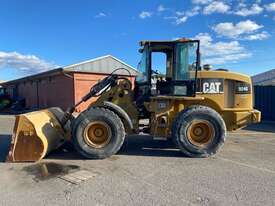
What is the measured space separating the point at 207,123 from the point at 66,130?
3.53m

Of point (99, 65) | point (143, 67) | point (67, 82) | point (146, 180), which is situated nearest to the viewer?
point (146, 180)

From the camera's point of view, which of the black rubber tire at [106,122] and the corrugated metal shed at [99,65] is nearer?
the black rubber tire at [106,122]

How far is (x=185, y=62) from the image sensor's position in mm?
7688

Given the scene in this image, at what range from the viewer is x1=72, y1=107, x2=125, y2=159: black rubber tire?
7207 millimetres

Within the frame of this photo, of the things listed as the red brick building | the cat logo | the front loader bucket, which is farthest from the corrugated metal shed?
the front loader bucket

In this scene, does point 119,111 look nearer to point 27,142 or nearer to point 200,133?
point 200,133

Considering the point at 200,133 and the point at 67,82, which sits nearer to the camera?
the point at 200,133

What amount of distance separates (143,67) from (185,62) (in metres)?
1.22

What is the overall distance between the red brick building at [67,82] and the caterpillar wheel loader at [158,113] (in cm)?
1047

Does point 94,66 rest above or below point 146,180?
above

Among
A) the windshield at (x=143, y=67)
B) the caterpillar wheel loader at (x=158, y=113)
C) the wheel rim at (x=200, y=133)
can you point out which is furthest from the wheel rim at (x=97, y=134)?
the wheel rim at (x=200, y=133)

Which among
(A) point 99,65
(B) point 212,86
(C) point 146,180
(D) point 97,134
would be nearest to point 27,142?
(D) point 97,134

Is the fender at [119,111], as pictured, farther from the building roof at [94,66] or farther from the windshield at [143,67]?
the building roof at [94,66]

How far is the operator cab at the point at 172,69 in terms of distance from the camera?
7645 millimetres
